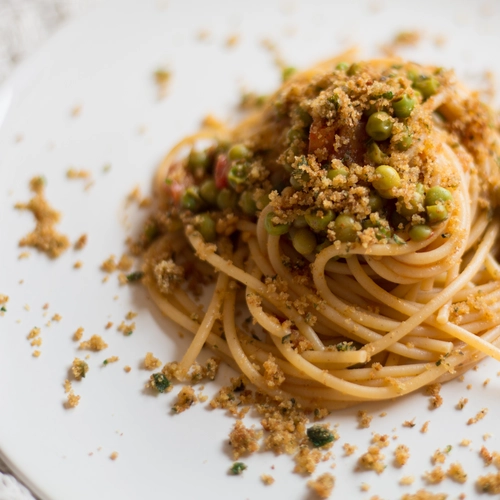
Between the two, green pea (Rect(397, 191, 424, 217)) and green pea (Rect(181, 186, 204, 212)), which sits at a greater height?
green pea (Rect(397, 191, 424, 217))

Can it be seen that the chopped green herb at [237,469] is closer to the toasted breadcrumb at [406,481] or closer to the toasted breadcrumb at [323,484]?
the toasted breadcrumb at [323,484]

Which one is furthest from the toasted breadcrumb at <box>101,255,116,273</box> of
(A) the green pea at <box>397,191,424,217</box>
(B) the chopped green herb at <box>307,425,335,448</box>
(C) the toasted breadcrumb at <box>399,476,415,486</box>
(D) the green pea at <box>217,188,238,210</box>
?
(C) the toasted breadcrumb at <box>399,476,415,486</box>

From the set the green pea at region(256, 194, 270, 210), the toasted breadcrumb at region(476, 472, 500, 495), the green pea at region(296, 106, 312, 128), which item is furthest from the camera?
the green pea at region(256, 194, 270, 210)

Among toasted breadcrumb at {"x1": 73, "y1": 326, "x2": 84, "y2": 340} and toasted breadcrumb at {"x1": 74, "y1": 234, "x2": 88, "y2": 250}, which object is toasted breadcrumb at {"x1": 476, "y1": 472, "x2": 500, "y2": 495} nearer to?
toasted breadcrumb at {"x1": 73, "y1": 326, "x2": 84, "y2": 340}

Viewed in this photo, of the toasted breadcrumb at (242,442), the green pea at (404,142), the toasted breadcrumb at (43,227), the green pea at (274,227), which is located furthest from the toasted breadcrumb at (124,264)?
the green pea at (404,142)

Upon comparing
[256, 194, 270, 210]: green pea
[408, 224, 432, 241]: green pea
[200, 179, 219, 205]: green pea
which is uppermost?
[408, 224, 432, 241]: green pea

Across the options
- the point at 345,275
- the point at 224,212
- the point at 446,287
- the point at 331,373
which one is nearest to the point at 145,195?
the point at 224,212

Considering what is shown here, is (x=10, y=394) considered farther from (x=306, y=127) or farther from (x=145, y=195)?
(x=306, y=127)
